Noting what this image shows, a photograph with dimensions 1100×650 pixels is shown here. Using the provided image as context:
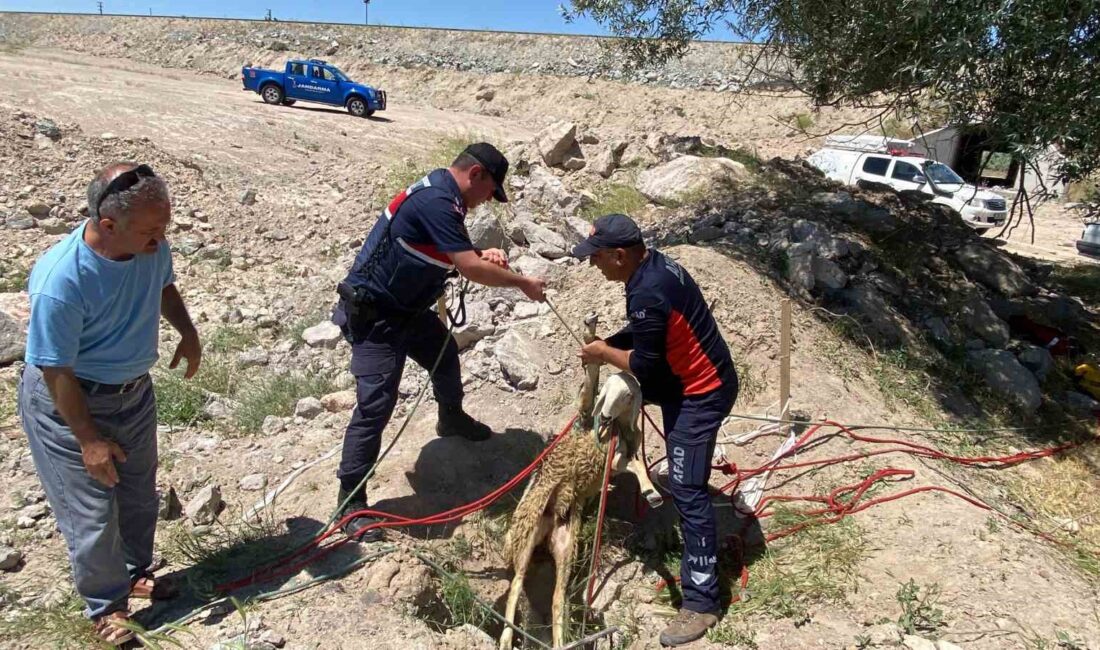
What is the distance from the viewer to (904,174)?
42.2 feet

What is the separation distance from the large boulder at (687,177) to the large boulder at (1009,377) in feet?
11.3

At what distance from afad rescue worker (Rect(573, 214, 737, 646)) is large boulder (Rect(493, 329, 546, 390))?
1.72 meters

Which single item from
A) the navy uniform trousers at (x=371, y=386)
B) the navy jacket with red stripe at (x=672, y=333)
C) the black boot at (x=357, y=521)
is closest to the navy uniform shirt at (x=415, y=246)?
the navy uniform trousers at (x=371, y=386)

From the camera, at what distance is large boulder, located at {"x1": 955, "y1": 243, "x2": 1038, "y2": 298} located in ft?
23.3

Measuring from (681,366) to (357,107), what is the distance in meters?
15.5

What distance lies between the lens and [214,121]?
37.4 feet

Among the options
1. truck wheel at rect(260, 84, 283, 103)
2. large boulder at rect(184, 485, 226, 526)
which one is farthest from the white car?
truck wheel at rect(260, 84, 283, 103)

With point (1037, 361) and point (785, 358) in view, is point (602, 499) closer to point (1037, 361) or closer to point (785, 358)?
point (785, 358)

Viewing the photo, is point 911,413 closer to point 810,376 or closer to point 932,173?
point 810,376

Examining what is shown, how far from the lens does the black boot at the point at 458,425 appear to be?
4.03 m

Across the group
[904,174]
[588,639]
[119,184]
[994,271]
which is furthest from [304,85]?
[588,639]

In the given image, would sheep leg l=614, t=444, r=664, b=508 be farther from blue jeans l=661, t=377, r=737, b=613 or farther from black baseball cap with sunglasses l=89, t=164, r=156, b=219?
black baseball cap with sunglasses l=89, t=164, r=156, b=219

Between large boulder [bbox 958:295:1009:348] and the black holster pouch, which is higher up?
the black holster pouch

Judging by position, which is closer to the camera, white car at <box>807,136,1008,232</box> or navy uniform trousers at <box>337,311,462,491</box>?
navy uniform trousers at <box>337,311,462,491</box>
